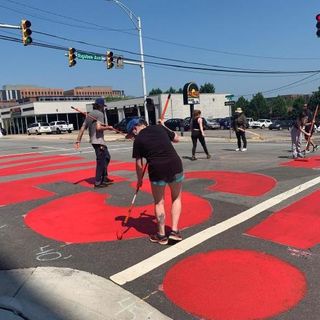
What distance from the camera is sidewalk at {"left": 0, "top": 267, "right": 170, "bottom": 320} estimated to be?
3.85 metres

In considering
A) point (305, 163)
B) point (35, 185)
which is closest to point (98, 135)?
point (35, 185)

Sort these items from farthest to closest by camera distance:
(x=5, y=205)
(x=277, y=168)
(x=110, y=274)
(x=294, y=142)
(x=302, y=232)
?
(x=294, y=142) → (x=277, y=168) → (x=5, y=205) → (x=302, y=232) → (x=110, y=274)

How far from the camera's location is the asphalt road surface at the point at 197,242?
13.6 feet

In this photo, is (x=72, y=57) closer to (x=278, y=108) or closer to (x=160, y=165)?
(x=160, y=165)

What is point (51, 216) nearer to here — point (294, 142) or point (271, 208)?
point (271, 208)

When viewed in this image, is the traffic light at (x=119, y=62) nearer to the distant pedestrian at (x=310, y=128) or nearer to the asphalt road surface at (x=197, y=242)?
the distant pedestrian at (x=310, y=128)

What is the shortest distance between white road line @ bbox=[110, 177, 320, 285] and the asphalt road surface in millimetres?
12

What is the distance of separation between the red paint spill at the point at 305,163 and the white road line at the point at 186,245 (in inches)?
163

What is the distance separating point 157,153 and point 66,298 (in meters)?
2.13

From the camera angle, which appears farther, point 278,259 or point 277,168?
point 277,168

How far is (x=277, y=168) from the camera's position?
38.9ft

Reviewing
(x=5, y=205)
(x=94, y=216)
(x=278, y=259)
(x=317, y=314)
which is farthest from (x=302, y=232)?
(x=5, y=205)

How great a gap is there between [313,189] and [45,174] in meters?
7.35

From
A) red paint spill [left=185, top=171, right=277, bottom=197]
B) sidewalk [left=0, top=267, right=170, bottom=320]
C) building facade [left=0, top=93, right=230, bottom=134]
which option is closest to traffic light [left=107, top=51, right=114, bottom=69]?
red paint spill [left=185, top=171, right=277, bottom=197]
